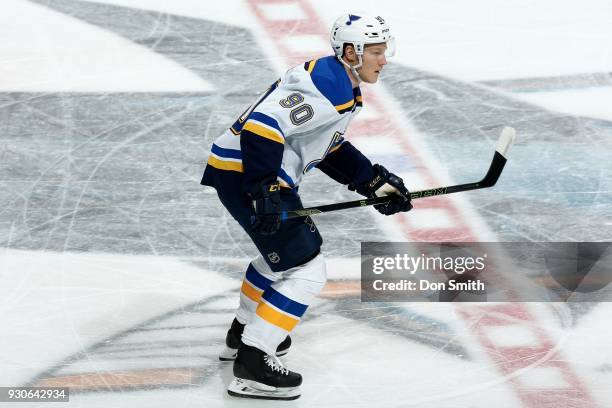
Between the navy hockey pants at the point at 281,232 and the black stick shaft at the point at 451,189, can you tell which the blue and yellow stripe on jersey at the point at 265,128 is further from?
the black stick shaft at the point at 451,189

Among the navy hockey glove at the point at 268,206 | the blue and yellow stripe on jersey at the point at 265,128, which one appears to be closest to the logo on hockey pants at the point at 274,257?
the navy hockey glove at the point at 268,206

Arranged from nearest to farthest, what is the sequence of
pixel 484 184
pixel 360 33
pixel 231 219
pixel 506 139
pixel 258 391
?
pixel 360 33
pixel 258 391
pixel 506 139
pixel 484 184
pixel 231 219

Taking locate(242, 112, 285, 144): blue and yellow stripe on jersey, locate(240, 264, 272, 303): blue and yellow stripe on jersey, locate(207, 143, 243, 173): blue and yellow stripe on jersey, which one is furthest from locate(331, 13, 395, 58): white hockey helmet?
locate(240, 264, 272, 303): blue and yellow stripe on jersey

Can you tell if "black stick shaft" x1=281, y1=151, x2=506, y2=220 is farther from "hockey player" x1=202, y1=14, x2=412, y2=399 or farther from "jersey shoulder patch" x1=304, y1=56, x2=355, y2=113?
"jersey shoulder patch" x1=304, y1=56, x2=355, y2=113

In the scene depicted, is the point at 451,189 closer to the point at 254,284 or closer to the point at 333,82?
the point at 333,82

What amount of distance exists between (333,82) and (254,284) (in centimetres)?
84

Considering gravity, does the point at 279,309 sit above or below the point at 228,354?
above

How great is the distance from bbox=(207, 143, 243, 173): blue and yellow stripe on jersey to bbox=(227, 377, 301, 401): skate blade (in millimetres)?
744

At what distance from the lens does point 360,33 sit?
13.3 ft

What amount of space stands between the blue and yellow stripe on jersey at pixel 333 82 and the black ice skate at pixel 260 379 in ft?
2.99

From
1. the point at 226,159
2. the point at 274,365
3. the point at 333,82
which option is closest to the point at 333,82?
the point at 333,82

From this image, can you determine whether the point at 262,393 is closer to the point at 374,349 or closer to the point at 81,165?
the point at 374,349

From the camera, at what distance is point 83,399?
4.11 metres

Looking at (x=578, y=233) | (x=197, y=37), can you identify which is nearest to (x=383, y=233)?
(x=578, y=233)
